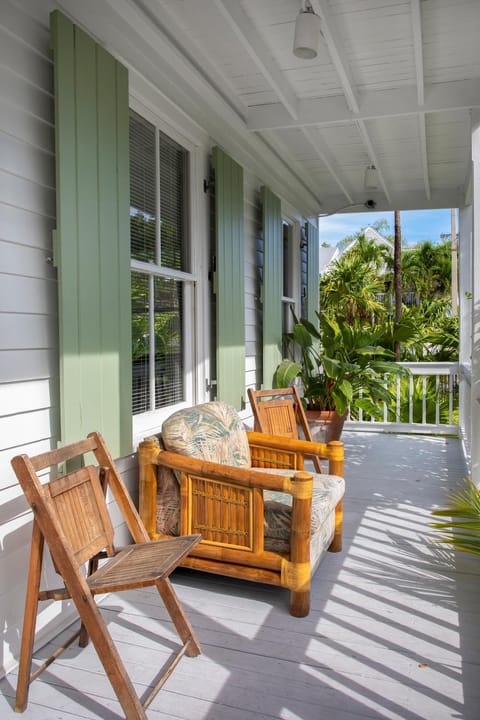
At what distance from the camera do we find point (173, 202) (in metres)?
3.50

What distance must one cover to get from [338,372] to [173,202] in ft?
7.64

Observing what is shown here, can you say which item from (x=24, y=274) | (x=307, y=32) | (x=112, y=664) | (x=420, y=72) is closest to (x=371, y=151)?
(x=420, y=72)

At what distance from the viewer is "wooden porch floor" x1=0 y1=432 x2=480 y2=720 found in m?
1.90

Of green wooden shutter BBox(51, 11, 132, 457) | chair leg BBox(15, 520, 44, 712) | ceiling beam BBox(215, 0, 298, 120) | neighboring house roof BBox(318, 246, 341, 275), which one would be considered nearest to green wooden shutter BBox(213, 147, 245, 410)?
ceiling beam BBox(215, 0, 298, 120)

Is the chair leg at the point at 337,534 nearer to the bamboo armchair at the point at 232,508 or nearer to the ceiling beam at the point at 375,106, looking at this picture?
the bamboo armchair at the point at 232,508

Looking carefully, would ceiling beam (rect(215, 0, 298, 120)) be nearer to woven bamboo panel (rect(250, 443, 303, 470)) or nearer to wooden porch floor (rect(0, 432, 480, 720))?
woven bamboo panel (rect(250, 443, 303, 470))

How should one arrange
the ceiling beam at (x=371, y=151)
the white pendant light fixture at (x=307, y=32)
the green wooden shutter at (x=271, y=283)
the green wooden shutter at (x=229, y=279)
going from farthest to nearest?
the green wooden shutter at (x=271, y=283)
the ceiling beam at (x=371, y=151)
the green wooden shutter at (x=229, y=279)
the white pendant light fixture at (x=307, y=32)

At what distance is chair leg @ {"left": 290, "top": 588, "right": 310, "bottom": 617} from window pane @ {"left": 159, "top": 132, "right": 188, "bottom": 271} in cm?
187

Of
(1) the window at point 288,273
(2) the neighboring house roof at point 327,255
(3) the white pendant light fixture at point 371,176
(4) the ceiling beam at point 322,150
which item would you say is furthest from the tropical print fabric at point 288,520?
(2) the neighboring house roof at point 327,255

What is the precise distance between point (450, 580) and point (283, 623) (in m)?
0.93

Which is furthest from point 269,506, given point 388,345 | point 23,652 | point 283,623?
point 388,345

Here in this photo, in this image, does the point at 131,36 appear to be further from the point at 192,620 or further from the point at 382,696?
the point at 382,696

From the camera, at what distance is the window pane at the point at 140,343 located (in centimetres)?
304

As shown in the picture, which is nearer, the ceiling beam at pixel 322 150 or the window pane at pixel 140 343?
the window pane at pixel 140 343
